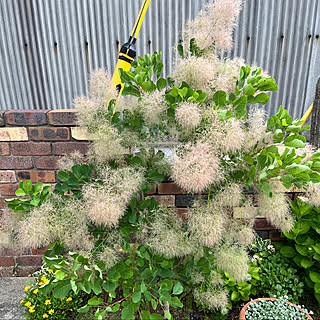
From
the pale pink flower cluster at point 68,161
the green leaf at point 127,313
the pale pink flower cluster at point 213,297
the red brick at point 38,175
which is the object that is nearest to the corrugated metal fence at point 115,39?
the red brick at point 38,175

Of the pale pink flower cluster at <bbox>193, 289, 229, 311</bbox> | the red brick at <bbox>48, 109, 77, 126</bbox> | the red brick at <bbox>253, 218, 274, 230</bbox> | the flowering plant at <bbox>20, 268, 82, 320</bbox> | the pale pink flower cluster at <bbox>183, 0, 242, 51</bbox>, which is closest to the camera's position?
the pale pink flower cluster at <bbox>183, 0, 242, 51</bbox>

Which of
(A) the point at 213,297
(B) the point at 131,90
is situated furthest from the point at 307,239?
(B) the point at 131,90

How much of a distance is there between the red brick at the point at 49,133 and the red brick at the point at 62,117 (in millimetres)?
39

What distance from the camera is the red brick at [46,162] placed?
152 cm

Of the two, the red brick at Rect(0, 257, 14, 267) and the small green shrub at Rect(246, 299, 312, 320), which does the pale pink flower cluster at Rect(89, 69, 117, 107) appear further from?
the red brick at Rect(0, 257, 14, 267)

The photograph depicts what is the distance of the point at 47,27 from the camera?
78.8 inches

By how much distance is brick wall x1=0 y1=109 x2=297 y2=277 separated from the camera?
144 centimetres

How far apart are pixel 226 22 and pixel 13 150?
1.38 meters

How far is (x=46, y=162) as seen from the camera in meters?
1.53

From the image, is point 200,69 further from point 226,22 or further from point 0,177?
point 0,177

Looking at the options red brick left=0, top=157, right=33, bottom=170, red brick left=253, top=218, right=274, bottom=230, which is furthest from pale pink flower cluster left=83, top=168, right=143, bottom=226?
red brick left=253, top=218, right=274, bottom=230

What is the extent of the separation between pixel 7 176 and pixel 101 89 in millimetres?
1089

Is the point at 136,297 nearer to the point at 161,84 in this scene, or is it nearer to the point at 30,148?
the point at 161,84

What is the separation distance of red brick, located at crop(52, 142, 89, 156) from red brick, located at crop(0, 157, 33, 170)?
182mm
